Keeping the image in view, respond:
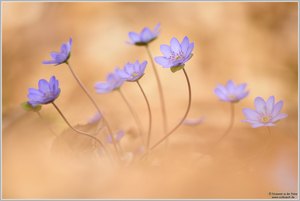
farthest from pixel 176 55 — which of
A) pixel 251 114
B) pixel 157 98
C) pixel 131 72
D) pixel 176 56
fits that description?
pixel 157 98

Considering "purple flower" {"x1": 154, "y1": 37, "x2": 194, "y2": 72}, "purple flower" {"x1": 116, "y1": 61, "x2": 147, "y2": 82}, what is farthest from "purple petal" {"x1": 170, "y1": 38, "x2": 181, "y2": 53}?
"purple flower" {"x1": 116, "y1": 61, "x2": 147, "y2": 82}

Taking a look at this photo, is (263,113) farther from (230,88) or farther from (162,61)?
(162,61)

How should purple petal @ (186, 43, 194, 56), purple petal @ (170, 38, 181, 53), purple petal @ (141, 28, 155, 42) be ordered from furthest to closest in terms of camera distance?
purple petal @ (141, 28, 155, 42) → purple petal @ (170, 38, 181, 53) → purple petal @ (186, 43, 194, 56)

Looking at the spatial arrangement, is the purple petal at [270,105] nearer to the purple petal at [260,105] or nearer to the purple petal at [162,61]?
the purple petal at [260,105]

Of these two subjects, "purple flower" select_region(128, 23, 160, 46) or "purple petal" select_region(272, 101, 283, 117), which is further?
"purple flower" select_region(128, 23, 160, 46)

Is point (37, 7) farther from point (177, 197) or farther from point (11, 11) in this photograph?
point (177, 197)

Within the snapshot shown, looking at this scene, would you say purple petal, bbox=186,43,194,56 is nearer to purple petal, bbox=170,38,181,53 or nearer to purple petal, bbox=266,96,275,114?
purple petal, bbox=170,38,181,53

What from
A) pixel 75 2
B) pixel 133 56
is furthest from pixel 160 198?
pixel 75 2
